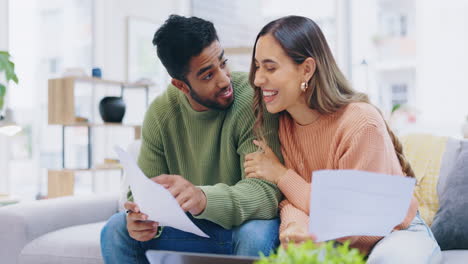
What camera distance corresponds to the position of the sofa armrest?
1.88 meters

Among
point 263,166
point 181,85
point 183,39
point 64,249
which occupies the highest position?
point 183,39

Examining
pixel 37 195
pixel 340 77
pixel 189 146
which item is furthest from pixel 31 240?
pixel 37 195

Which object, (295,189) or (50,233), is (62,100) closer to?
(50,233)

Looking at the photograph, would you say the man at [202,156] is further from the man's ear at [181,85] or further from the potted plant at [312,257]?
the potted plant at [312,257]

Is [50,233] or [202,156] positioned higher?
[202,156]

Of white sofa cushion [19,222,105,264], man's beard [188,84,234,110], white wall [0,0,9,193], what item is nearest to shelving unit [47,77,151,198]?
white wall [0,0,9,193]

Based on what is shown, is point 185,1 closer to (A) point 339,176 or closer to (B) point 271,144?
(B) point 271,144

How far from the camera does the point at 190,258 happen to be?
2.70ft

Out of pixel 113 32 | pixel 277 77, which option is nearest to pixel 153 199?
pixel 277 77

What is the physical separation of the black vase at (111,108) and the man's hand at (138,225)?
9.01 feet

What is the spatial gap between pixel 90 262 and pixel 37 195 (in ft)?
9.16

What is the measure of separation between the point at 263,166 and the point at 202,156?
0.23m

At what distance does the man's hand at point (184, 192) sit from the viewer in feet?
4.06

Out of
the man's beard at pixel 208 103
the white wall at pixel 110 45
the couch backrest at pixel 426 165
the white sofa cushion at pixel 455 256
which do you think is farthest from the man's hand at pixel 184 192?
the white wall at pixel 110 45
